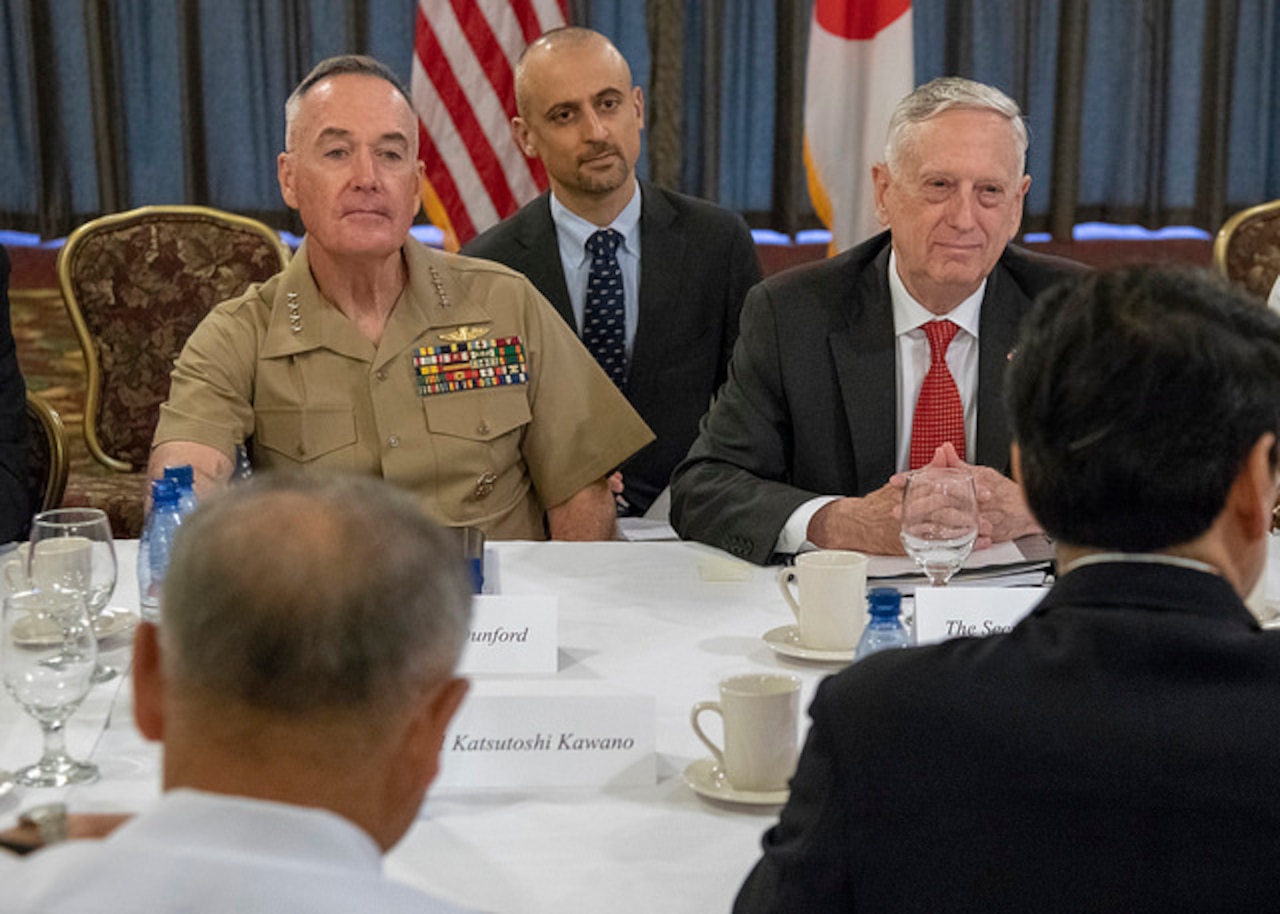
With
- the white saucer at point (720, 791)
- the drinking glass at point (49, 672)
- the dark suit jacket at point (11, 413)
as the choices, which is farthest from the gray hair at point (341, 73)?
the white saucer at point (720, 791)

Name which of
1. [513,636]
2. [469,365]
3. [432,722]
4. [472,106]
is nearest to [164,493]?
[513,636]

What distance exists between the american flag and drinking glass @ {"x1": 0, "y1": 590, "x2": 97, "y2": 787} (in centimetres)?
347

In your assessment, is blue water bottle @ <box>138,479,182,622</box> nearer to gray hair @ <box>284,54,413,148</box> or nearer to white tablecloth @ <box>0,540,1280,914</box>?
white tablecloth @ <box>0,540,1280,914</box>

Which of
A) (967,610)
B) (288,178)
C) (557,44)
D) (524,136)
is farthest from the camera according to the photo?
(524,136)

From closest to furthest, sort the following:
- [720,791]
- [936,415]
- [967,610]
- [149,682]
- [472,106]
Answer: [149,682], [720,791], [967,610], [936,415], [472,106]

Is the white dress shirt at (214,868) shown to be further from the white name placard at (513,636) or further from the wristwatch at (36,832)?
the white name placard at (513,636)

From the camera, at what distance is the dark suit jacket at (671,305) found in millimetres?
3762

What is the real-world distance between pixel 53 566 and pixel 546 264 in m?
1.94

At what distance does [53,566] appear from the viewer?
200 centimetres

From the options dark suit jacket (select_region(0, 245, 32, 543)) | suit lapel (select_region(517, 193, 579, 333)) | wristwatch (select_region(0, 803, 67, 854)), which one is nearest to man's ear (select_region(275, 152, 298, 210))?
dark suit jacket (select_region(0, 245, 32, 543))

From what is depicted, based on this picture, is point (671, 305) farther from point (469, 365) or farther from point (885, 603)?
point (885, 603)

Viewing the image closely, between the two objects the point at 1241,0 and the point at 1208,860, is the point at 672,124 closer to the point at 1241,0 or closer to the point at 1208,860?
the point at 1241,0

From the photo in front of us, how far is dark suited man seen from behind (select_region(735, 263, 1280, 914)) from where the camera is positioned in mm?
1127

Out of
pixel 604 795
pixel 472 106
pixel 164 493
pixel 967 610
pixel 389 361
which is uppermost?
pixel 472 106
